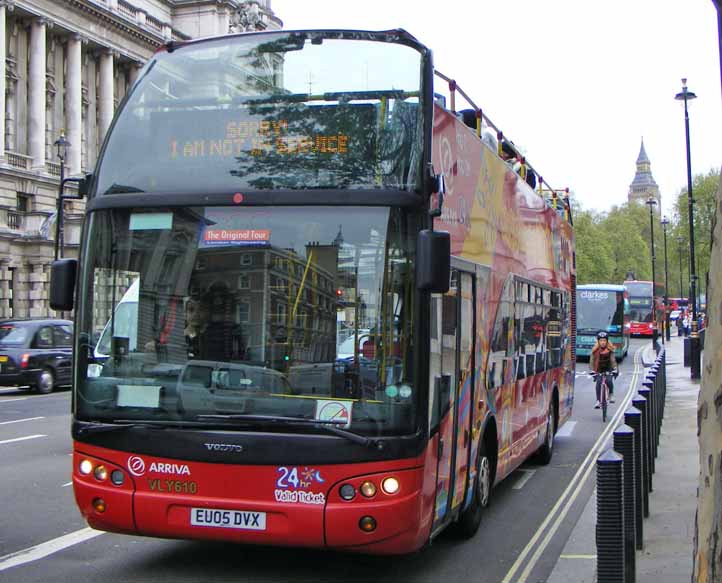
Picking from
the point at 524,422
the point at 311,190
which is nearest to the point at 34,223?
the point at 524,422

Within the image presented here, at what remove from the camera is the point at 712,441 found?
2.53 meters

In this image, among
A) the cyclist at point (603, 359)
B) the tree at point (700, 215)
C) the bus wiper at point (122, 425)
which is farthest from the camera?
the tree at point (700, 215)

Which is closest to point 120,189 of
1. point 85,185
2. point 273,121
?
point 85,185

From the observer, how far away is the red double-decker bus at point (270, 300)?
235 inches

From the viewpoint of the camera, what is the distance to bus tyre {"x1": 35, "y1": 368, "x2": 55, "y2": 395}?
81.4 feet

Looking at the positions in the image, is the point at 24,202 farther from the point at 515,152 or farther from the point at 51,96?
the point at 515,152

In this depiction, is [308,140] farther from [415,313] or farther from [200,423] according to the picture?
[200,423]

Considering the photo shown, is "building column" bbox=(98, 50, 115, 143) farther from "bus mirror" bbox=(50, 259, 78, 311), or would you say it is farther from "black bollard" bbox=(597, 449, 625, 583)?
"black bollard" bbox=(597, 449, 625, 583)

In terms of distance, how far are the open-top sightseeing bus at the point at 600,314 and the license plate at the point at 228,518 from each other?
3790 centimetres

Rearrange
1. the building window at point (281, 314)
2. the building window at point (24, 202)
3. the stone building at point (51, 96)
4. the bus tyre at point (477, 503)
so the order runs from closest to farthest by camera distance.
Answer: the building window at point (281, 314) → the bus tyre at point (477, 503) → the stone building at point (51, 96) → the building window at point (24, 202)

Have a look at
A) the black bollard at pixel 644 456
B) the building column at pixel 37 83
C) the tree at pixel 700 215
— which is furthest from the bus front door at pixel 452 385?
the tree at pixel 700 215

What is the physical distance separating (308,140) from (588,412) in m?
16.1

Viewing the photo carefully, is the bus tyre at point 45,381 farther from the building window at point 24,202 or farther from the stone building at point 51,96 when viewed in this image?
the building window at point 24,202

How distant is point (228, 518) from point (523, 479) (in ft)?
Result: 21.1
